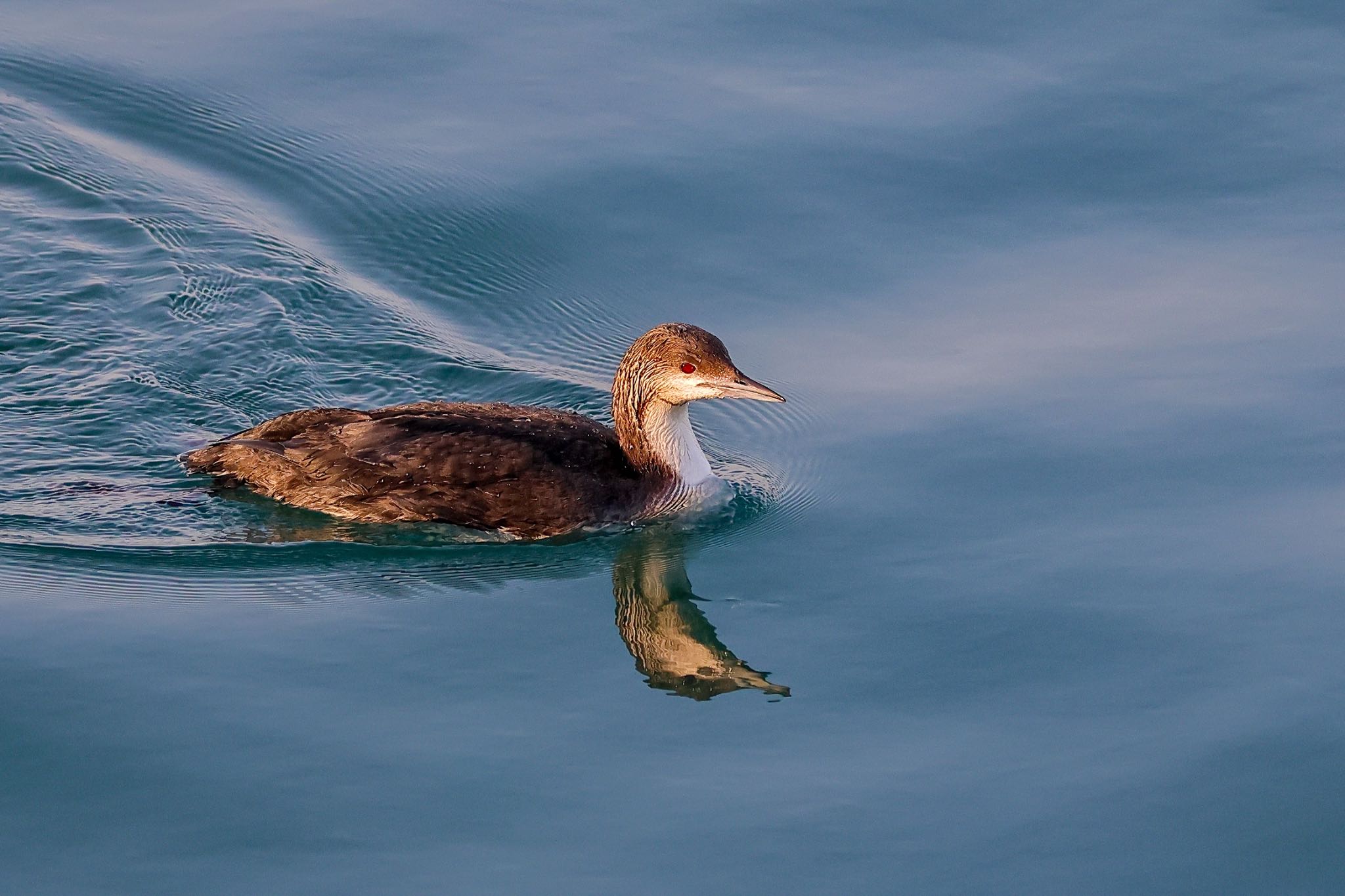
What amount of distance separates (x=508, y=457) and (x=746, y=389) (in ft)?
4.93

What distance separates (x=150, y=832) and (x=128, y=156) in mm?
8224

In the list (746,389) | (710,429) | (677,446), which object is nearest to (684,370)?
(746,389)

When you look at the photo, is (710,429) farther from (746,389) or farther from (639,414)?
(746,389)

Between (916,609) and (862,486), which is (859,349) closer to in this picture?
(862,486)

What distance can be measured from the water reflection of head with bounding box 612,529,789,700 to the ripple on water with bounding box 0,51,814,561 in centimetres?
46

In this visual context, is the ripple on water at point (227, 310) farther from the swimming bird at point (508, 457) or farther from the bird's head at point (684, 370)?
the bird's head at point (684, 370)

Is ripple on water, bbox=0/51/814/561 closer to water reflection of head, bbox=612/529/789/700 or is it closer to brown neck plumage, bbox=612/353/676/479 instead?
water reflection of head, bbox=612/529/789/700

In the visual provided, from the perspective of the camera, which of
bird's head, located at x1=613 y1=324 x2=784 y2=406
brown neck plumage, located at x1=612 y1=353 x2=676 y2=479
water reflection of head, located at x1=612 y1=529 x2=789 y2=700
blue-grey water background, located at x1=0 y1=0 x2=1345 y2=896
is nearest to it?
blue-grey water background, located at x1=0 y1=0 x2=1345 y2=896

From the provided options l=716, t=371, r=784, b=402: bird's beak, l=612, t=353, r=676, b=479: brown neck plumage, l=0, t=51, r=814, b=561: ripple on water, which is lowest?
l=716, t=371, r=784, b=402: bird's beak

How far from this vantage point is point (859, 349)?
486 inches

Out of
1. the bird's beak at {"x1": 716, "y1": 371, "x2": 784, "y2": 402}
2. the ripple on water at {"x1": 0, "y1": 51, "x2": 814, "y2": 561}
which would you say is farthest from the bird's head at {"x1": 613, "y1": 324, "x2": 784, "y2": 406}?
the ripple on water at {"x1": 0, "y1": 51, "x2": 814, "y2": 561}

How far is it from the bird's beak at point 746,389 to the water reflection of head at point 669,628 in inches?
37.1

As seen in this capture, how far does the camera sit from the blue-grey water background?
26.0 ft

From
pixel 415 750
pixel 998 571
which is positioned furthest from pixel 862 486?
Result: pixel 415 750
